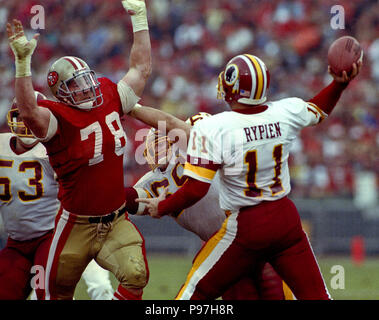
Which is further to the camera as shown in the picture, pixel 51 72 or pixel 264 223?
pixel 51 72

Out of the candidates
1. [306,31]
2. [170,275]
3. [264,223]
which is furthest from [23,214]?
[306,31]

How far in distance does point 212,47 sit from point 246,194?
9.66 metres

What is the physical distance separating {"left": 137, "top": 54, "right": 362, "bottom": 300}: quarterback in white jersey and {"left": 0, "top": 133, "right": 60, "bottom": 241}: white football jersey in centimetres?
122

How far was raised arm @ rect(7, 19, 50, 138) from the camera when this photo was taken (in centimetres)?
414

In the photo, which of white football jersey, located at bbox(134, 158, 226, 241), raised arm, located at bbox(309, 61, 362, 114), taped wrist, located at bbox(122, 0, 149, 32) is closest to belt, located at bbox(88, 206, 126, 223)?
white football jersey, located at bbox(134, 158, 226, 241)

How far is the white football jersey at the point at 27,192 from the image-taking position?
523cm

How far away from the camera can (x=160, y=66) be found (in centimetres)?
1370

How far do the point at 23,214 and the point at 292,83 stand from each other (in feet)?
28.0

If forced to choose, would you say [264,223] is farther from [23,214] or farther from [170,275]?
[170,275]

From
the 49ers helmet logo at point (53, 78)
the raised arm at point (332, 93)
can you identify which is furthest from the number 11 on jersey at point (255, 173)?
the 49ers helmet logo at point (53, 78)

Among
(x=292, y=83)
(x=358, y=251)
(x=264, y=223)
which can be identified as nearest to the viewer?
(x=264, y=223)

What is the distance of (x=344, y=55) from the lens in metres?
4.56

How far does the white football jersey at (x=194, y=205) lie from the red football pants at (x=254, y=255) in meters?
0.55
